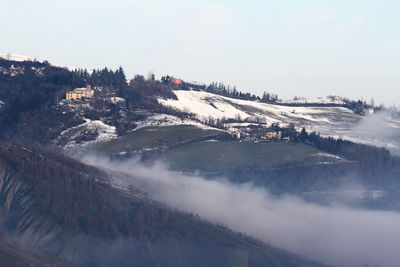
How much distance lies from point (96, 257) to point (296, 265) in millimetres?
40150

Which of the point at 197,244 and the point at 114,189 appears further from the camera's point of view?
the point at 114,189

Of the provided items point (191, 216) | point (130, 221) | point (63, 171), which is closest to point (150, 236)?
point (130, 221)

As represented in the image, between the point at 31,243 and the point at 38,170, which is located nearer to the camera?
the point at 31,243

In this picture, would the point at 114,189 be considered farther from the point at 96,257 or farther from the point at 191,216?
the point at 96,257

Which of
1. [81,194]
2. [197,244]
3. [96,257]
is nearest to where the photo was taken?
[96,257]

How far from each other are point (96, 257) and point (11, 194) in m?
31.4

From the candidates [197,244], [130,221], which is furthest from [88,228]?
[197,244]

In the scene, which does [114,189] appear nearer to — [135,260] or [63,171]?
[63,171]

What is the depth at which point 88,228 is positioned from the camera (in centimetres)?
17412

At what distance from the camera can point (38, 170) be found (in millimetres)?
194375

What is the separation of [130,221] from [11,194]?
25.8 meters

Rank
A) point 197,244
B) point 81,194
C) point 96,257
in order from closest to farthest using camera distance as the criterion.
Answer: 1. point 96,257
2. point 197,244
3. point 81,194

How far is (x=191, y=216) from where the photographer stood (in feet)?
639

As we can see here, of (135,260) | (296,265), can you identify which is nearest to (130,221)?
(135,260)
